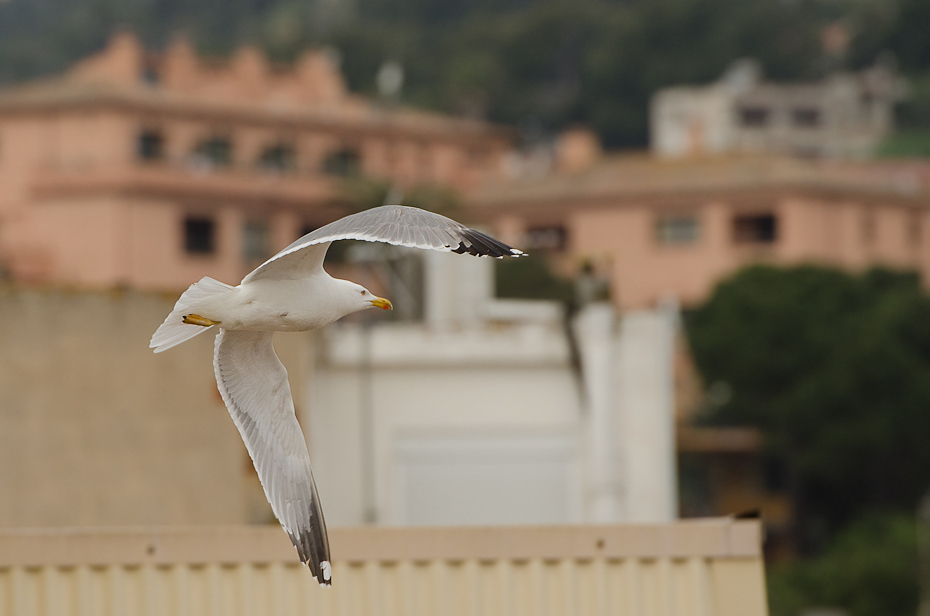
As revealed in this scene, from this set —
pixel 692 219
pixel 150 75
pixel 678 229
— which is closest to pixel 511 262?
pixel 678 229

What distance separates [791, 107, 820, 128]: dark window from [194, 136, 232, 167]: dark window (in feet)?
143

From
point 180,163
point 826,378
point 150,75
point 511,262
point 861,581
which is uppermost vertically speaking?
point 150,75

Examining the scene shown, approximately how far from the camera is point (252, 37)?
11581cm

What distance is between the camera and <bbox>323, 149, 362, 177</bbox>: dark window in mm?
62562

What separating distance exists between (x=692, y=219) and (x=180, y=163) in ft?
57.2

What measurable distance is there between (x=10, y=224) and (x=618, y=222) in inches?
799

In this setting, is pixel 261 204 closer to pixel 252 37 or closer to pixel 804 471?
pixel 804 471

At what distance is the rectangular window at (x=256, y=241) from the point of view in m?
58.0

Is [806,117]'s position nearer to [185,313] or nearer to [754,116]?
[754,116]

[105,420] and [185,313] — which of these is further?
[105,420]

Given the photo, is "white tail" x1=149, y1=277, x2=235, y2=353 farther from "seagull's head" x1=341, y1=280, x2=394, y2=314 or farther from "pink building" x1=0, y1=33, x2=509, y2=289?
"pink building" x1=0, y1=33, x2=509, y2=289

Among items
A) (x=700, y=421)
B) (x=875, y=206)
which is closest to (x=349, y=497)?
(x=700, y=421)

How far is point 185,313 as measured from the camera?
8.23m

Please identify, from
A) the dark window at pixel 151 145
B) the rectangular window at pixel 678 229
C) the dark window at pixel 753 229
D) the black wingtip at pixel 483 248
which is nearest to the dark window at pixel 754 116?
the dark window at pixel 753 229
